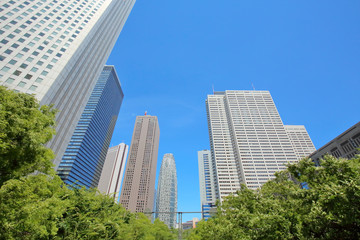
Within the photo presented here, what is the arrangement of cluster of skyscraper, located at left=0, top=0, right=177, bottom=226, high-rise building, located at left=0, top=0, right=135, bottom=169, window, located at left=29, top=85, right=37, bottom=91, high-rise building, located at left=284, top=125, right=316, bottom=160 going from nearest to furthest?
window, located at left=29, top=85, right=37, bottom=91
high-rise building, located at left=0, top=0, right=135, bottom=169
cluster of skyscraper, located at left=0, top=0, right=177, bottom=226
high-rise building, located at left=284, top=125, right=316, bottom=160

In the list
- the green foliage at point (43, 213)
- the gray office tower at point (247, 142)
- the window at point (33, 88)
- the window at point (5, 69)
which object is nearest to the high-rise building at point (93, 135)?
the window at point (33, 88)

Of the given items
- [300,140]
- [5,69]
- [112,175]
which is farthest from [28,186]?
[112,175]

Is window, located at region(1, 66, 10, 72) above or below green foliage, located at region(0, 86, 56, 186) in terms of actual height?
above

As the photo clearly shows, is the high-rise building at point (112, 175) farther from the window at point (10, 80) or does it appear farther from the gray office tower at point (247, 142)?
the window at point (10, 80)

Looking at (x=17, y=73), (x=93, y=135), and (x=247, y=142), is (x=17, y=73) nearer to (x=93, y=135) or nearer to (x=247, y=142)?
(x=93, y=135)

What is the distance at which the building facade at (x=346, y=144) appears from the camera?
42400mm

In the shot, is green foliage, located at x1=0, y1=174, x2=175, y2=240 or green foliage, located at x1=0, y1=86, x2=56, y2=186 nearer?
green foliage, located at x1=0, y1=174, x2=175, y2=240

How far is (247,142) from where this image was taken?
435ft

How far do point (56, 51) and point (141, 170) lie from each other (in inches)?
5570

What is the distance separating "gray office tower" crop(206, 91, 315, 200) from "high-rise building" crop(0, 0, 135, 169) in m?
105

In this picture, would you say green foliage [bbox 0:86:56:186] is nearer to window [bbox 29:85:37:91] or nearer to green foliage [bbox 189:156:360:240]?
green foliage [bbox 189:156:360:240]

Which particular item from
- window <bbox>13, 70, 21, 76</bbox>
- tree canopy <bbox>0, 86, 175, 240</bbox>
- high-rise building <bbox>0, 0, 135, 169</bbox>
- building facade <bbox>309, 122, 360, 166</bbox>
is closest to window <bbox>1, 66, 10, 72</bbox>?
high-rise building <bbox>0, 0, 135, 169</bbox>

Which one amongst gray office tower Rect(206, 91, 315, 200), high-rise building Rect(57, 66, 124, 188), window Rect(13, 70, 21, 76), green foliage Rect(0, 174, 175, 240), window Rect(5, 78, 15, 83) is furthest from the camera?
gray office tower Rect(206, 91, 315, 200)

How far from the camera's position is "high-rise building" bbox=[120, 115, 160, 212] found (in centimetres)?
15625
